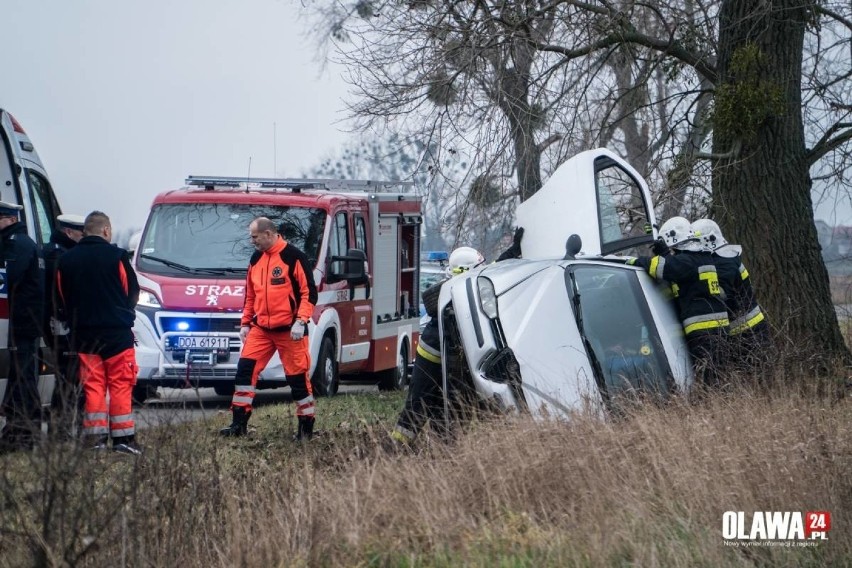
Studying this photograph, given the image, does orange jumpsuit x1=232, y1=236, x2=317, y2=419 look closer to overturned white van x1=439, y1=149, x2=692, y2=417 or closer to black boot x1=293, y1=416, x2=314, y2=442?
black boot x1=293, y1=416, x2=314, y2=442

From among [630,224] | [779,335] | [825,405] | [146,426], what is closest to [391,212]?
[630,224]

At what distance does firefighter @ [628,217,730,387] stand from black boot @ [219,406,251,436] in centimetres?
333

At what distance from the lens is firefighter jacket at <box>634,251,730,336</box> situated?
8164 millimetres

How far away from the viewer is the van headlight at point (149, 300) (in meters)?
12.1

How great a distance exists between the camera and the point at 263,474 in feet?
21.8

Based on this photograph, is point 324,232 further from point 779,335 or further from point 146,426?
point 146,426

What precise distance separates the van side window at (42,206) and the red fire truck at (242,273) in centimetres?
145

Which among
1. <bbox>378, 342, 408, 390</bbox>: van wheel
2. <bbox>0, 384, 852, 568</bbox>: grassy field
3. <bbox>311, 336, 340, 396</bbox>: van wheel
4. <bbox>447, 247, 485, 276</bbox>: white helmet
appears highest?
<bbox>447, 247, 485, 276</bbox>: white helmet

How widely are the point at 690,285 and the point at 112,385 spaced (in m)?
4.11

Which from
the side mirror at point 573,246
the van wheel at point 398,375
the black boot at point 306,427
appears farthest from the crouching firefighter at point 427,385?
the van wheel at point 398,375

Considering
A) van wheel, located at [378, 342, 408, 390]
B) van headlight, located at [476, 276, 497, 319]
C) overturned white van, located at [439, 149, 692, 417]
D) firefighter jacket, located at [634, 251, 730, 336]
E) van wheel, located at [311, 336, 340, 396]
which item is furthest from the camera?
van wheel, located at [378, 342, 408, 390]

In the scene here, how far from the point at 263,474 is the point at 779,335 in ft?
16.2

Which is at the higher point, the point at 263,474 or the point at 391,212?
the point at 391,212

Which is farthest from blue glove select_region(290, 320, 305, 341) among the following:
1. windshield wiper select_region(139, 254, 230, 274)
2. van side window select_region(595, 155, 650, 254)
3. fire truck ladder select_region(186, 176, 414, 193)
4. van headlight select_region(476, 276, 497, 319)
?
fire truck ladder select_region(186, 176, 414, 193)
